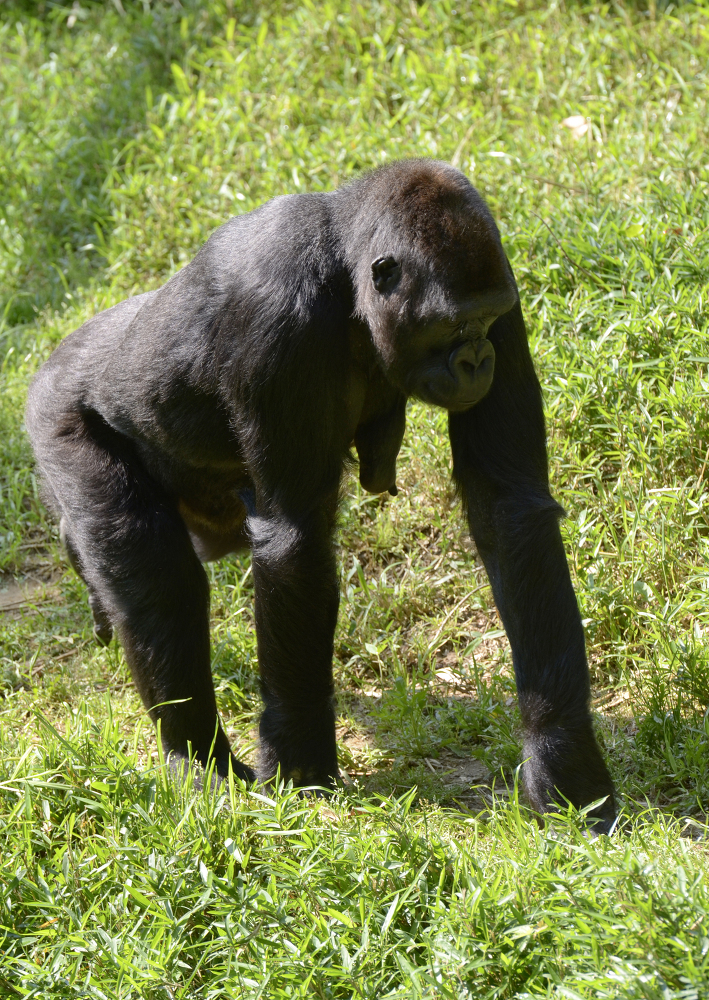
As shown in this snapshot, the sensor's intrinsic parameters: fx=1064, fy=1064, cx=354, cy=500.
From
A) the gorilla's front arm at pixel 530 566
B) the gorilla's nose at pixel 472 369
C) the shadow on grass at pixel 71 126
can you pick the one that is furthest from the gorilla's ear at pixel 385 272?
the shadow on grass at pixel 71 126

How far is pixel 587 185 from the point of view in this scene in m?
6.31

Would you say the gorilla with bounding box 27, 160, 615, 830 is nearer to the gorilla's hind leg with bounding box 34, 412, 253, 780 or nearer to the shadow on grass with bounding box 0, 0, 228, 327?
the gorilla's hind leg with bounding box 34, 412, 253, 780

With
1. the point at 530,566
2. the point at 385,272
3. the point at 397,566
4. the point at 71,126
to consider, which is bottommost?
the point at 397,566

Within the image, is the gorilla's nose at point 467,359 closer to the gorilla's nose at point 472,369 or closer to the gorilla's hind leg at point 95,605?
the gorilla's nose at point 472,369

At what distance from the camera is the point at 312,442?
12.1 ft

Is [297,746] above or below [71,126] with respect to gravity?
below

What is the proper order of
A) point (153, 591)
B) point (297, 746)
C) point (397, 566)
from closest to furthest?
point (297, 746), point (153, 591), point (397, 566)

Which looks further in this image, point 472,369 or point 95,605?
point 95,605

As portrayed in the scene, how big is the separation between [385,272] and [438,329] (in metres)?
0.27

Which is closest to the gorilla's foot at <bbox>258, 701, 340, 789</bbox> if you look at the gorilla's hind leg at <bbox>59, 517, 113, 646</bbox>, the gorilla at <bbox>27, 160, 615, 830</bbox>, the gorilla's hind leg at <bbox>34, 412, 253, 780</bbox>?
the gorilla at <bbox>27, 160, 615, 830</bbox>

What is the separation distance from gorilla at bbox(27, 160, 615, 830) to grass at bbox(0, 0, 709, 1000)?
351mm

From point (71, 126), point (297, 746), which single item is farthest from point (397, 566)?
point (71, 126)

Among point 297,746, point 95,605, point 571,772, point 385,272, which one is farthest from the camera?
point 95,605

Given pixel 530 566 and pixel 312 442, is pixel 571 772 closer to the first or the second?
pixel 530 566
